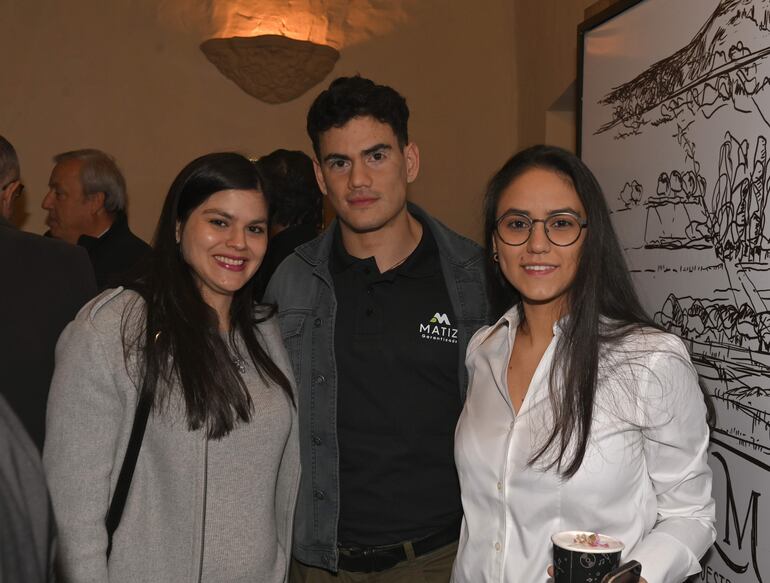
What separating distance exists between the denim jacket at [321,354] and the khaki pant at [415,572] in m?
0.05

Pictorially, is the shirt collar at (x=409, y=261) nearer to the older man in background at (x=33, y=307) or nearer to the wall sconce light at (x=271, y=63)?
the older man in background at (x=33, y=307)

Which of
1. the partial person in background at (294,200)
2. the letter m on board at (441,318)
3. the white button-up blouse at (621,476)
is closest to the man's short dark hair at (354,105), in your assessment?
the letter m on board at (441,318)

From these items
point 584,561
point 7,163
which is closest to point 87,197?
point 7,163

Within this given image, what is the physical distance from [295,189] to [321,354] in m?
1.36

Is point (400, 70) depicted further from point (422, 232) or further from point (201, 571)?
point (201, 571)

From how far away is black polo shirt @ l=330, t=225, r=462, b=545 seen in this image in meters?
2.41

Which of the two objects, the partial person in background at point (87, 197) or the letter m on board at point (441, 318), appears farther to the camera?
the partial person in background at point (87, 197)

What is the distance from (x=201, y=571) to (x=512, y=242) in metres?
1.04

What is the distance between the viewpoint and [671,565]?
5.79 feet

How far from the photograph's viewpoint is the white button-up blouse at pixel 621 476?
1833mm

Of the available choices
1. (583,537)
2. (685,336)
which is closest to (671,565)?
(583,537)

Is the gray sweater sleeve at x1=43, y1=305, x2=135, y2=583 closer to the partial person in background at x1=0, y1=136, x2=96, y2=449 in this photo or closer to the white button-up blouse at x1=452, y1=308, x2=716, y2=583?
the partial person in background at x1=0, y1=136, x2=96, y2=449

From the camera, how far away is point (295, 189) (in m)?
3.74

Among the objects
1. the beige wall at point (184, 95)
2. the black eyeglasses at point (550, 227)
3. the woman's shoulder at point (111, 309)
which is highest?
the beige wall at point (184, 95)
